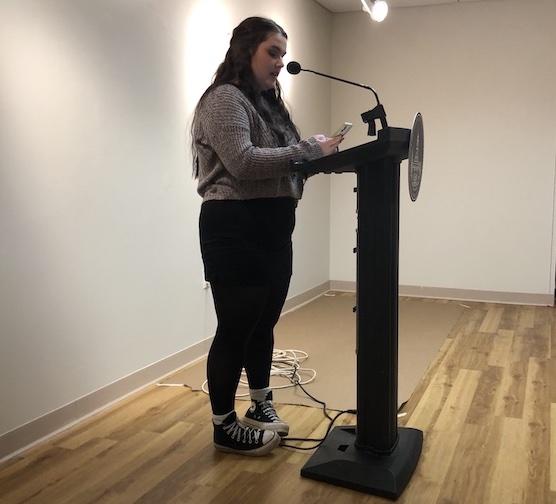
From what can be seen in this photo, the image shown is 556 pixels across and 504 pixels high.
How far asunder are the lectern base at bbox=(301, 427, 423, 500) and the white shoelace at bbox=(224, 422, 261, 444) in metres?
0.20

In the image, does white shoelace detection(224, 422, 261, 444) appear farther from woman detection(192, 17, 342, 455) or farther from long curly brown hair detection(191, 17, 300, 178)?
long curly brown hair detection(191, 17, 300, 178)

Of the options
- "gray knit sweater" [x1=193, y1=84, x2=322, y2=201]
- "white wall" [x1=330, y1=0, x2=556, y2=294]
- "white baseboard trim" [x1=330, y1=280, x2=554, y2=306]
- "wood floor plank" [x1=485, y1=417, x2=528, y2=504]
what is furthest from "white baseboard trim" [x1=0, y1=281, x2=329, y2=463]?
"white wall" [x1=330, y1=0, x2=556, y2=294]

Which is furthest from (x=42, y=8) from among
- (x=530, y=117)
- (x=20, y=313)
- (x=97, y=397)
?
(x=530, y=117)

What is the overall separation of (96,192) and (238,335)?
89cm

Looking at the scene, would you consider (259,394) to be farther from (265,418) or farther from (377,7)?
(377,7)

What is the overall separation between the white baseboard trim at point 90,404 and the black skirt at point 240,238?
84 cm

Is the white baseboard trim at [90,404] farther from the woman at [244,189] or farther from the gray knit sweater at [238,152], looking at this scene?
the gray knit sweater at [238,152]

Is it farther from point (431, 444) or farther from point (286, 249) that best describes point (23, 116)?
point (431, 444)

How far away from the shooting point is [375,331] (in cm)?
168

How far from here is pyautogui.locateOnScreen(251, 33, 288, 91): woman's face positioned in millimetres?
1709

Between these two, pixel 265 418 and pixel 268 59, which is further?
pixel 265 418

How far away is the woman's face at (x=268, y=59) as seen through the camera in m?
1.71

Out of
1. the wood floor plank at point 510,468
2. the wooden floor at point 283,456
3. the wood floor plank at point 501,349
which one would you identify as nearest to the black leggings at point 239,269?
the wooden floor at point 283,456

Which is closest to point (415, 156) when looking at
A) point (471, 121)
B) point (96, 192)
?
point (96, 192)
